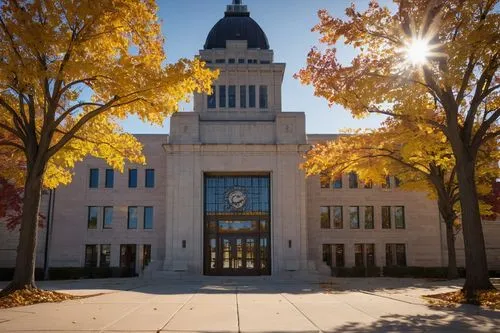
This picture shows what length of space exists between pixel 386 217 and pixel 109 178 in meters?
23.2

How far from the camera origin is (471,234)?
51.3ft

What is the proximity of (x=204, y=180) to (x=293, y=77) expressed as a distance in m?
21.7

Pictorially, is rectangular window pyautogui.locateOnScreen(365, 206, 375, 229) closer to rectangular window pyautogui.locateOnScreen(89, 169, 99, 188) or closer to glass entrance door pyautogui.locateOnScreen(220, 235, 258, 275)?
glass entrance door pyautogui.locateOnScreen(220, 235, 258, 275)

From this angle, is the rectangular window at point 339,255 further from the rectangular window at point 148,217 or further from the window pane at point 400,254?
the rectangular window at point 148,217

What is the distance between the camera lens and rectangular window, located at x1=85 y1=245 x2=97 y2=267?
41312 millimetres

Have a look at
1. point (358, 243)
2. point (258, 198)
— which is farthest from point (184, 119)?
point (358, 243)

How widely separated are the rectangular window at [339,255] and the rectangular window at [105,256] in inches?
725

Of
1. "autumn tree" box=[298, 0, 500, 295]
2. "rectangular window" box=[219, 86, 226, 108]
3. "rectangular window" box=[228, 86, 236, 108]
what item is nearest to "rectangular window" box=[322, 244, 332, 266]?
"rectangular window" box=[228, 86, 236, 108]

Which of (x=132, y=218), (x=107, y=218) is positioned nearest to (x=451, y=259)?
(x=132, y=218)

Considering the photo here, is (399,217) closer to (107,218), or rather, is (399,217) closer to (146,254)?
(146,254)

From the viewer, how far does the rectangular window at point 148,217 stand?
137 ft

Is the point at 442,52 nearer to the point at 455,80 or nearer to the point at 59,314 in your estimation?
the point at 455,80

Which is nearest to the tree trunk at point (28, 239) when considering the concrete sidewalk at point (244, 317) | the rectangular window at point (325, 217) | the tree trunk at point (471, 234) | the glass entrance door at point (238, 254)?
the concrete sidewalk at point (244, 317)

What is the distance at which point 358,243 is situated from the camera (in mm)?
42156
